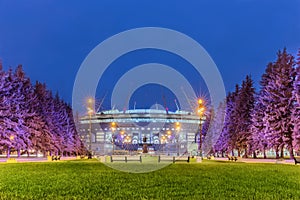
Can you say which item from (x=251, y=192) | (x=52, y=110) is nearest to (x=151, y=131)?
(x=52, y=110)

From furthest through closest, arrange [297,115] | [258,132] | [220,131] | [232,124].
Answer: [220,131] → [232,124] → [258,132] → [297,115]

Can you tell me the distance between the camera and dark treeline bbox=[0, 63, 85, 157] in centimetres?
4750

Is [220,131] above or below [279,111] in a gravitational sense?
below

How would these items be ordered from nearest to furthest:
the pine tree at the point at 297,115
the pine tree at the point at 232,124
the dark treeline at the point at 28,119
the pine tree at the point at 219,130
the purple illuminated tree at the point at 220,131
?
the pine tree at the point at 297,115, the dark treeline at the point at 28,119, the pine tree at the point at 232,124, the purple illuminated tree at the point at 220,131, the pine tree at the point at 219,130

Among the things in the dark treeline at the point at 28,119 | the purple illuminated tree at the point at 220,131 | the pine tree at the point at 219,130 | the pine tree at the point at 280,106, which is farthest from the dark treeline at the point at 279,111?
the dark treeline at the point at 28,119

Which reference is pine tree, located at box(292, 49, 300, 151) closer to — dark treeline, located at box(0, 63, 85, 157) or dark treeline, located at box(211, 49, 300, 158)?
dark treeline, located at box(211, 49, 300, 158)

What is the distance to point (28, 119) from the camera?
2135 inches

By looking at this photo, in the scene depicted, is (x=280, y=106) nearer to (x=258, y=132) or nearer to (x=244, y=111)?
(x=258, y=132)

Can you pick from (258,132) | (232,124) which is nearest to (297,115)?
(258,132)

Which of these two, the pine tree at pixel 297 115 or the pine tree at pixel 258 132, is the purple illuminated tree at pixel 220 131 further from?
the pine tree at pixel 297 115

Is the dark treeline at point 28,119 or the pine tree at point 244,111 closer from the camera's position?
the dark treeline at point 28,119

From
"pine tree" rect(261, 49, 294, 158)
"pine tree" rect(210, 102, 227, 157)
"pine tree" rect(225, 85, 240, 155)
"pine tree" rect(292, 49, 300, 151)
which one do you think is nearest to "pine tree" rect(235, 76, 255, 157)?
"pine tree" rect(225, 85, 240, 155)

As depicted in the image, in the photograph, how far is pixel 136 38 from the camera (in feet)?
91.7

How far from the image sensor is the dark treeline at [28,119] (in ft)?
156
